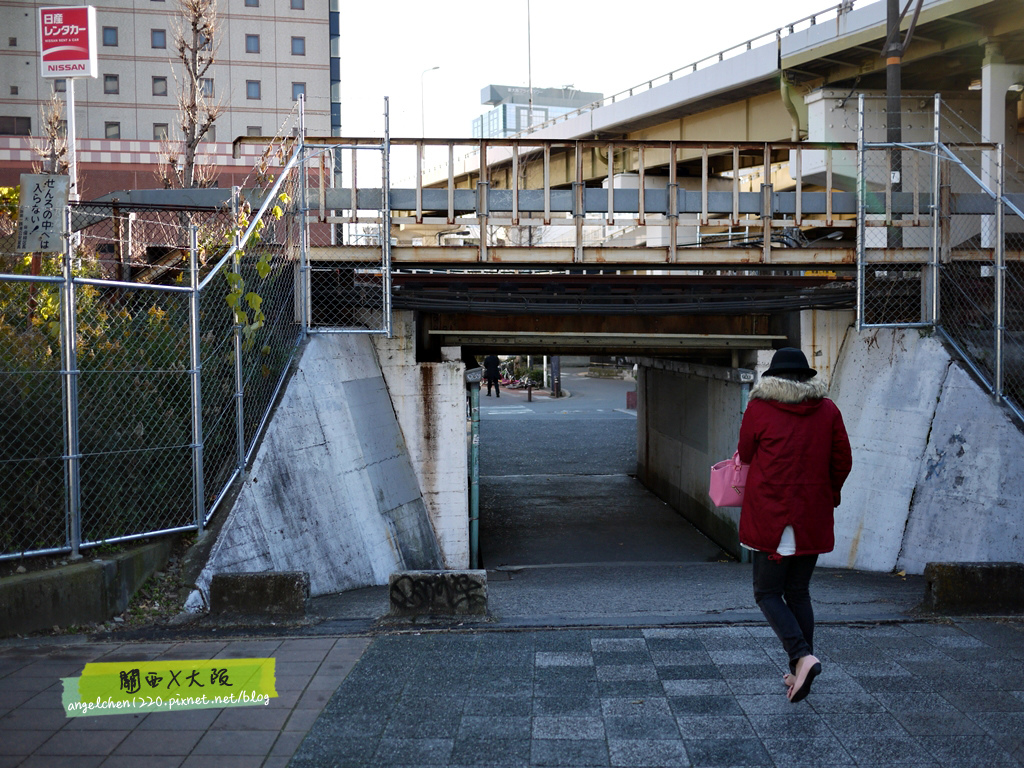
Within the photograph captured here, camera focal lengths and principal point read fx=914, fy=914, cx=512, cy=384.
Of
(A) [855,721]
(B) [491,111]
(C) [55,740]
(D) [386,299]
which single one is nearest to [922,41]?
(D) [386,299]

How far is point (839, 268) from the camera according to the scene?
10992 mm

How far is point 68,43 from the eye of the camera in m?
15.0

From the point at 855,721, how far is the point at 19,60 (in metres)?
45.8

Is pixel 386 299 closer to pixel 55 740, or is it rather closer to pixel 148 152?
pixel 55 740

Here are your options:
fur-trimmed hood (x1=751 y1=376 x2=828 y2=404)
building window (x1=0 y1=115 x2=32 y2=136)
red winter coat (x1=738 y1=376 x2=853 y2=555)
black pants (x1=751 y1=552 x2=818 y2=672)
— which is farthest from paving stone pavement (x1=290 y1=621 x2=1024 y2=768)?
building window (x1=0 y1=115 x2=32 y2=136)

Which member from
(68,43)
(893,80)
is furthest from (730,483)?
(68,43)

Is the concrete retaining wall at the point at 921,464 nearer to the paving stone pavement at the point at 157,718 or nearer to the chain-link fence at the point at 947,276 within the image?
the chain-link fence at the point at 947,276

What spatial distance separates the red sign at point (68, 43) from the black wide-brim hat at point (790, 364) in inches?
557

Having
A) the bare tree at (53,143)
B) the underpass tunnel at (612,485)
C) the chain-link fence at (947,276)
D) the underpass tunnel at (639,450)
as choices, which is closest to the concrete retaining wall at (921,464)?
the chain-link fence at (947,276)

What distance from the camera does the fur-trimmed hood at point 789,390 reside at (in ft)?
14.9

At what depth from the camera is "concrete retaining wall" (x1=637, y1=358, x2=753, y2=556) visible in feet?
42.1

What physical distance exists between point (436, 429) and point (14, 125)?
3801 cm

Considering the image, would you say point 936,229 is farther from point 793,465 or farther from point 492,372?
point 492,372

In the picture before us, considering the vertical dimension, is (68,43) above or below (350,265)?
above
